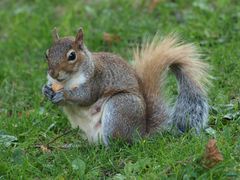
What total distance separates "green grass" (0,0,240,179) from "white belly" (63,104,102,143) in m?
0.07

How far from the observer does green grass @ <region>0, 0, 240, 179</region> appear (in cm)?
320

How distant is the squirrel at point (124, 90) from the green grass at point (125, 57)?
122 mm

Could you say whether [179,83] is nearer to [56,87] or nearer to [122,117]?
[122,117]

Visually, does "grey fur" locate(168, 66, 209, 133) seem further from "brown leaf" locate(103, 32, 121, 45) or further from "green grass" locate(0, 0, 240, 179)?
"brown leaf" locate(103, 32, 121, 45)

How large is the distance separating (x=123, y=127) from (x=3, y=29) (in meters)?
2.51

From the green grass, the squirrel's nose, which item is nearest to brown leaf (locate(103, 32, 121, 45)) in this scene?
the green grass

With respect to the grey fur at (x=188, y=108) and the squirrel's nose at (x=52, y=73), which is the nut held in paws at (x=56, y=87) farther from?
the grey fur at (x=188, y=108)

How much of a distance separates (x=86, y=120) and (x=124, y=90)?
267mm

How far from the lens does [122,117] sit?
3561 millimetres

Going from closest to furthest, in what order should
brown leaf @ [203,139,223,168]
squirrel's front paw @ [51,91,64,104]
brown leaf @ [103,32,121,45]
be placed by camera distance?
brown leaf @ [203,139,223,168] → squirrel's front paw @ [51,91,64,104] → brown leaf @ [103,32,121,45]

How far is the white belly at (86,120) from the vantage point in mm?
3627

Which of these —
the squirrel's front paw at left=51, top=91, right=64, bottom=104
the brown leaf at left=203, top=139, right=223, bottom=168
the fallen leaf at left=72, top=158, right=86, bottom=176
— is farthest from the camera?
the squirrel's front paw at left=51, top=91, right=64, bottom=104

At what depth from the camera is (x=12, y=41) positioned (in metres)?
5.37

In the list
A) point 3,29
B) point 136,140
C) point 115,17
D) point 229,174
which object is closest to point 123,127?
point 136,140
